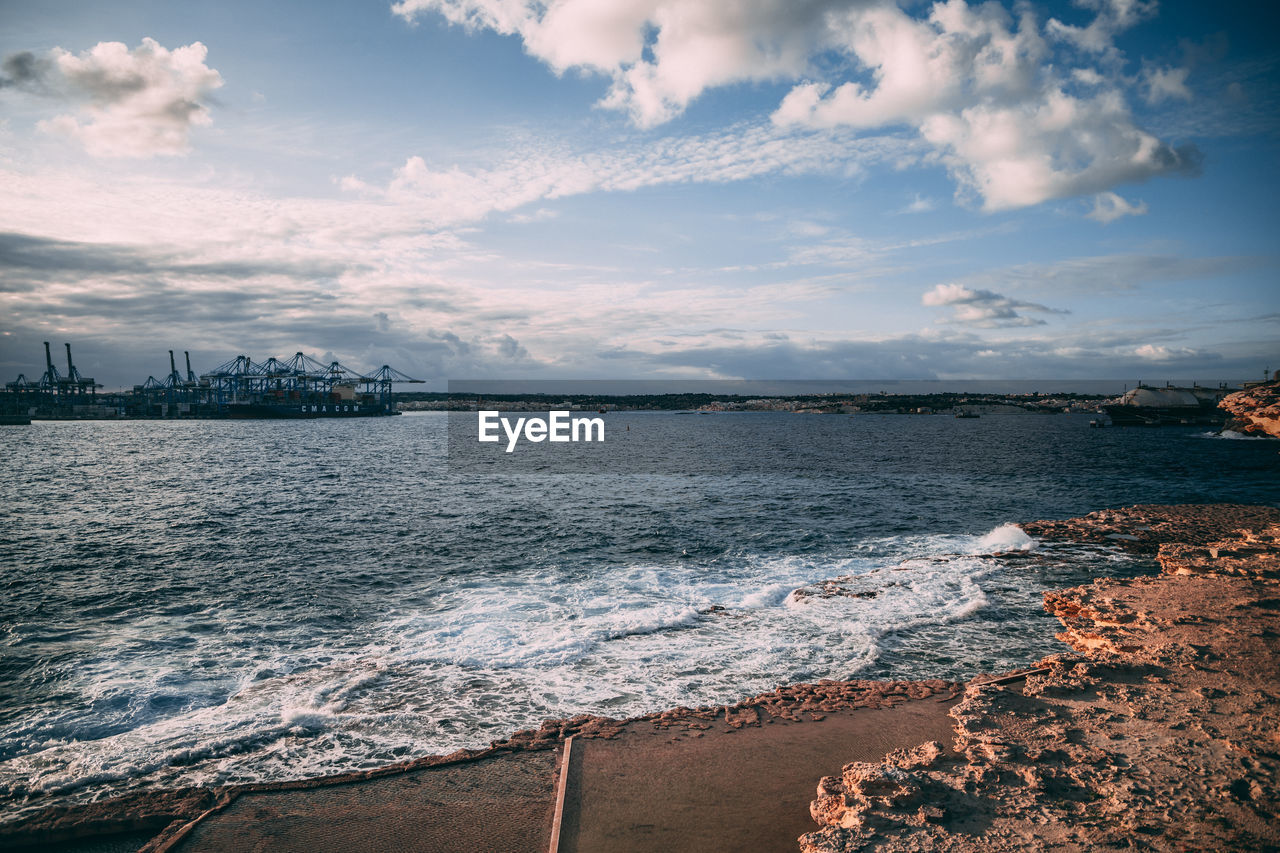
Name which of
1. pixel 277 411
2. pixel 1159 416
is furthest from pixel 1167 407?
pixel 277 411

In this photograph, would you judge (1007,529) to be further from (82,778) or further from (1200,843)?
(82,778)

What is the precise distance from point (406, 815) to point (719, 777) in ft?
13.0

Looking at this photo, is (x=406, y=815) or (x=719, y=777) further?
(x=719, y=777)

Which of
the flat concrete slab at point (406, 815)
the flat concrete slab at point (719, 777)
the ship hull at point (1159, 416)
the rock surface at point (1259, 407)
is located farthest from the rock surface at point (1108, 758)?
the ship hull at point (1159, 416)

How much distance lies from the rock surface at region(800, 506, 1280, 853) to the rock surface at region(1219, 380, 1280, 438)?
10680mm

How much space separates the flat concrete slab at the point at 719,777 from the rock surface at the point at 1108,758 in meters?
0.58

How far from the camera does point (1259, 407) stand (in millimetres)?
18828

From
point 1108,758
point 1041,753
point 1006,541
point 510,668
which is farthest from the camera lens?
point 1006,541

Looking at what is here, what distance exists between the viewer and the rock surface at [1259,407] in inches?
716

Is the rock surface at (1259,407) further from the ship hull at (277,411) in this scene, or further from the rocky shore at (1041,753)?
the ship hull at (277,411)

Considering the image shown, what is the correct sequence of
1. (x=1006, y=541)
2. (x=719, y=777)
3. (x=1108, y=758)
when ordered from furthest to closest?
(x=1006, y=541)
(x=719, y=777)
(x=1108, y=758)

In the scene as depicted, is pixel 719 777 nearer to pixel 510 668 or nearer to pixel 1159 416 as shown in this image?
pixel 510 668

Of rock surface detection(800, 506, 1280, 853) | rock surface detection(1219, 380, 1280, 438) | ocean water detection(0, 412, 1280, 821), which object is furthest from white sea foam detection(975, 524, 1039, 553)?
rock surface detection(800, 506, 1280, 853)

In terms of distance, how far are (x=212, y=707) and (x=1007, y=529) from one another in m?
27.9
